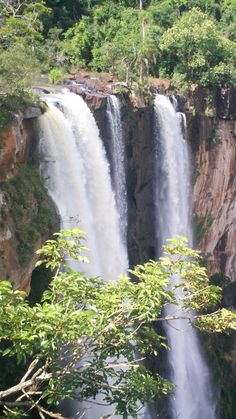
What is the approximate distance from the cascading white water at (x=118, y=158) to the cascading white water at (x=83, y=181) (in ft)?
3.78

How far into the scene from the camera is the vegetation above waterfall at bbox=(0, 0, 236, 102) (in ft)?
68.2

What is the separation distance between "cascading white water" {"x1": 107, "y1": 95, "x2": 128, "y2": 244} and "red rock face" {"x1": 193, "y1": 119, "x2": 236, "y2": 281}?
5.36m

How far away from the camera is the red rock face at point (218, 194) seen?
2062cm

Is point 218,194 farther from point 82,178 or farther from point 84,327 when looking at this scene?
point 84,327

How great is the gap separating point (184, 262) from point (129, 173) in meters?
11.7

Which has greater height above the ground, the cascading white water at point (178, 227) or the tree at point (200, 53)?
the tree at point (200, 53)

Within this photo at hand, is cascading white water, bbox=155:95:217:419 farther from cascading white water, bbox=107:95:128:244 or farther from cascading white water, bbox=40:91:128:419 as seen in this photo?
cascading white water, bbox=40:91:128:419

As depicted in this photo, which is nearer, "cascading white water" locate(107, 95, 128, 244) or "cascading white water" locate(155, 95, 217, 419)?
"cascading white water" locate(107, 95, 128, 244)

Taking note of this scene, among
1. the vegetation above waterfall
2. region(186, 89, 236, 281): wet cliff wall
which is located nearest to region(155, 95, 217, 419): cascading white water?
region(186, 89, 236, 281): wet cliff wall

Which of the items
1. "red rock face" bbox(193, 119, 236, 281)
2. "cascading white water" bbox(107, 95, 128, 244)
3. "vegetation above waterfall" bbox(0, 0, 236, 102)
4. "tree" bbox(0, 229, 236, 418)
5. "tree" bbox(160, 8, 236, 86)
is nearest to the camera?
"tree" bbox(0, 229, 236, 418)

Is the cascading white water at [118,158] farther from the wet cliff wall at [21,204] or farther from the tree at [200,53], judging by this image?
the tree at [200,53]

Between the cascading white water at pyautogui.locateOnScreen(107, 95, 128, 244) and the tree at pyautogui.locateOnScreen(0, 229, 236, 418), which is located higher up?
the cascading white water at pyautogui.locateOnScreen(107, 95, 128, 244)

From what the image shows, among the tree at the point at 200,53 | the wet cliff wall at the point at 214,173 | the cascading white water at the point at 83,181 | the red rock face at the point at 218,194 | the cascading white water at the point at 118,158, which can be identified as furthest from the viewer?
the tree at the point at 200,53

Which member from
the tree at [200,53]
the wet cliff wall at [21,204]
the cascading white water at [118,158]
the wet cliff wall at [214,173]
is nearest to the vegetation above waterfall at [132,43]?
the tree at [200,53]
